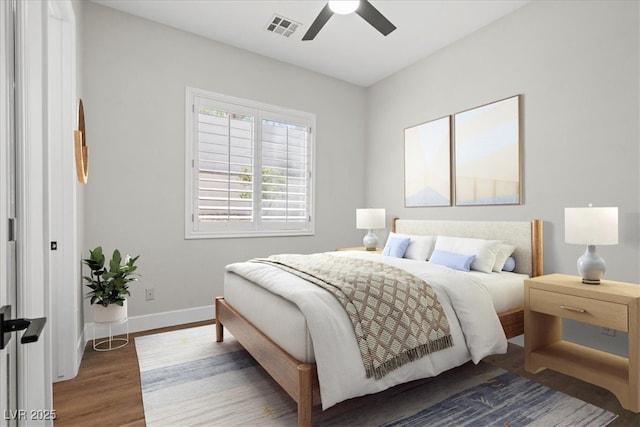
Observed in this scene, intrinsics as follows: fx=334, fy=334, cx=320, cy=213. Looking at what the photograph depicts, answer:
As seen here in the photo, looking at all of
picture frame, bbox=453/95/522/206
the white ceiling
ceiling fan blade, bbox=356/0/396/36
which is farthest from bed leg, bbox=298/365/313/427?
the white ceiling

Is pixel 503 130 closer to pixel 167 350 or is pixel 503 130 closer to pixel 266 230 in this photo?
pixel 266 230

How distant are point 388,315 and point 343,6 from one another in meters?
2.23

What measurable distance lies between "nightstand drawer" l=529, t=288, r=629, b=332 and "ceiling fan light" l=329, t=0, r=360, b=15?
248 centimetres

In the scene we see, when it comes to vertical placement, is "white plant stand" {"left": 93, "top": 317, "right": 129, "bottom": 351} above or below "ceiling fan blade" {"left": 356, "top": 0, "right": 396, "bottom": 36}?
below

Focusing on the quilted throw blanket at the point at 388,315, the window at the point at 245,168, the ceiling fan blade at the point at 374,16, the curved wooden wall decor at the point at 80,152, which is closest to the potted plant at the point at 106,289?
the curved wooden wall decor at the point at 80,152

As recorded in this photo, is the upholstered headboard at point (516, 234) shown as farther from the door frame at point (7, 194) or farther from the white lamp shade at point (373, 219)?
the door frame at point (7, 194)

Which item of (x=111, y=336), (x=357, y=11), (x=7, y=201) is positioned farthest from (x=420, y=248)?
(x=7, y=201)

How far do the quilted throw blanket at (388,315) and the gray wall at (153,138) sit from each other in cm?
192

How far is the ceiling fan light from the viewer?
2477mm

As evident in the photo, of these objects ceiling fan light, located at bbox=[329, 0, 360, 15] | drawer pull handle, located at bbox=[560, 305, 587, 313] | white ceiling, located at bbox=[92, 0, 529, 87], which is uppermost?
white ceiling, located at bbox=[92, 0, 529, 87]

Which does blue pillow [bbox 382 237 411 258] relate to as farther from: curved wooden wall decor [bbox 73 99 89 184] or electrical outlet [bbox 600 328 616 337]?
curved wooden wall decor [bbox 73 99 89 184]

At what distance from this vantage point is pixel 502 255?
9.82ft

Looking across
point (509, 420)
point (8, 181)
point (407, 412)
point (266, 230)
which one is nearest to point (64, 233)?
point (8, 181)

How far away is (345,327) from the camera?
1.76 metres
